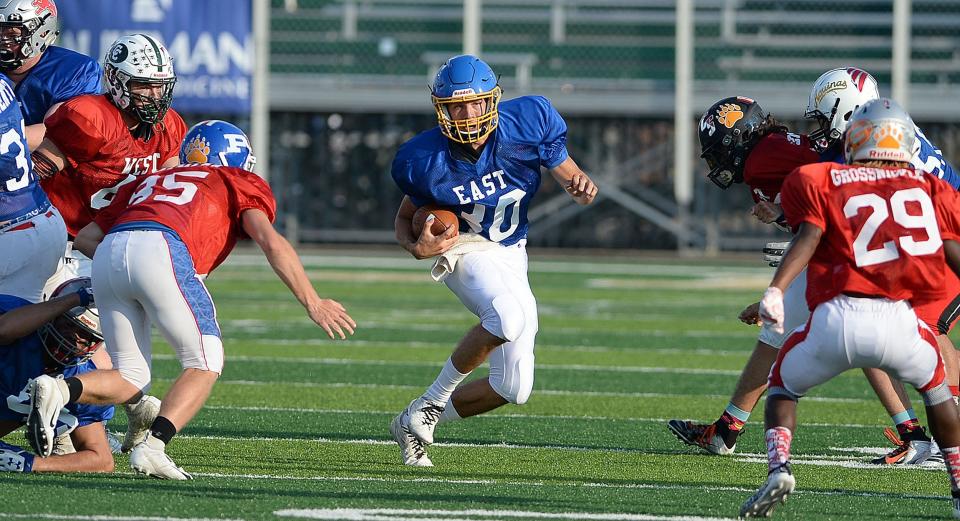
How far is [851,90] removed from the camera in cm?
590

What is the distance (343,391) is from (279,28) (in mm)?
13560

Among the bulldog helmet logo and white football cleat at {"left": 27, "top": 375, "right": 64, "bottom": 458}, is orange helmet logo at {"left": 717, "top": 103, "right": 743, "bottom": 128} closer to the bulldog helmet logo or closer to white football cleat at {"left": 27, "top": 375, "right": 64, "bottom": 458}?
the bulldog helmet logo

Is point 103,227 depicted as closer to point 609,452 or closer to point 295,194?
point 609,452

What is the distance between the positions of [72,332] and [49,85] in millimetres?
1643

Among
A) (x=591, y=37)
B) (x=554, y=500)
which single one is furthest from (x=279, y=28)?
(x=554, y=500)

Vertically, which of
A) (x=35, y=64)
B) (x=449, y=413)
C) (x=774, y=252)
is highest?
(x=35, y=64)

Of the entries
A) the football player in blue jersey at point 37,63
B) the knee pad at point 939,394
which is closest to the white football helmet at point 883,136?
the knee pad at point 939,394

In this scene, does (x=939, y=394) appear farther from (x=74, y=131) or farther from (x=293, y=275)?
(x=74, y=131)

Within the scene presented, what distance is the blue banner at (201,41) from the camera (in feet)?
59.0

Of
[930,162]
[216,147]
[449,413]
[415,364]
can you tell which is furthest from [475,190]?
[415,364]

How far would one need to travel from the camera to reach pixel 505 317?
522cm

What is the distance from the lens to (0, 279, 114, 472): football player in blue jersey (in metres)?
4.88

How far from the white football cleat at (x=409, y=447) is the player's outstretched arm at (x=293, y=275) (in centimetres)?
78

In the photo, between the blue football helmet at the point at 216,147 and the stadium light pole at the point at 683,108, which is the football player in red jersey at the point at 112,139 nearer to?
the blue football helmet at the point at 216,147
